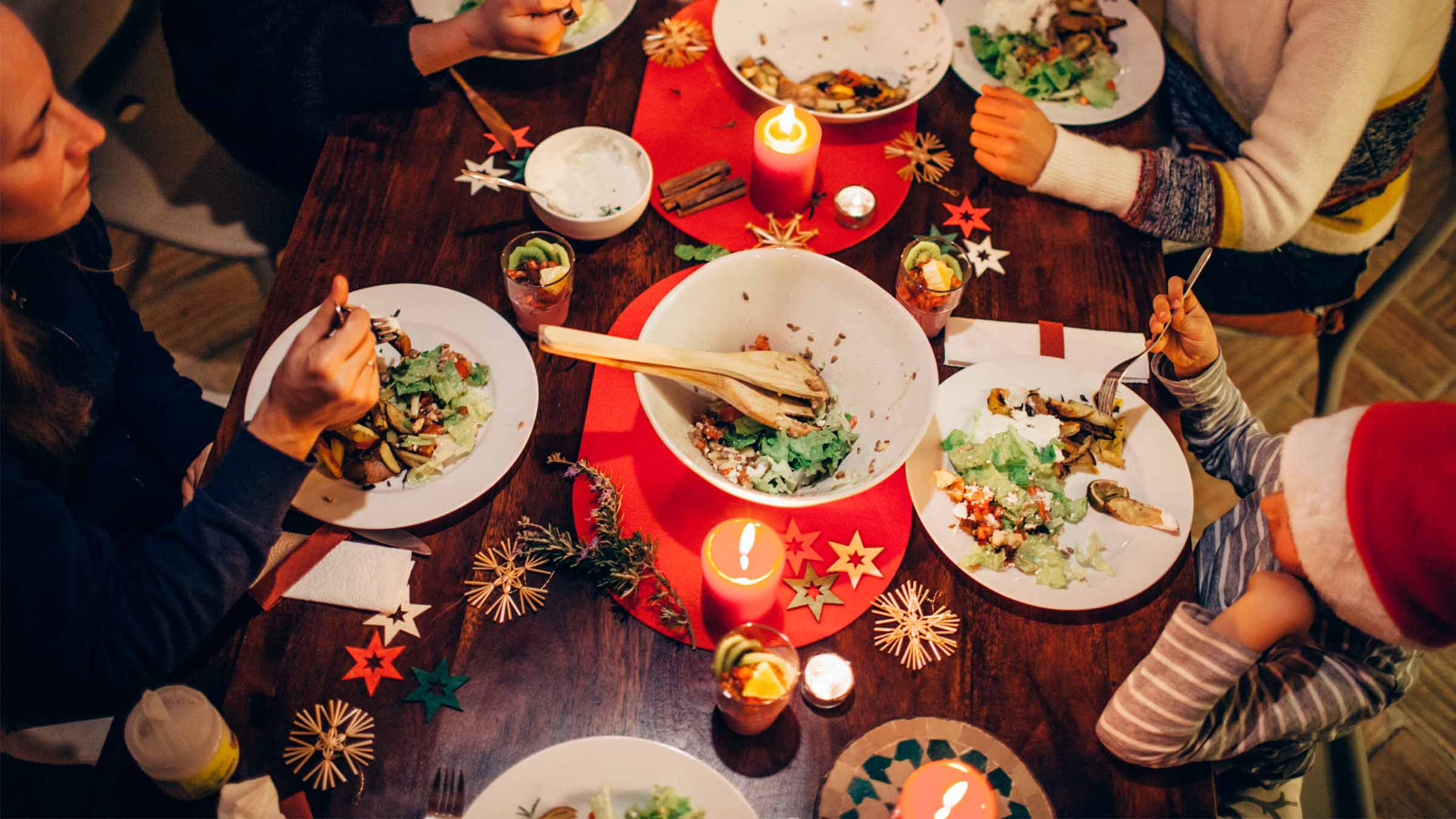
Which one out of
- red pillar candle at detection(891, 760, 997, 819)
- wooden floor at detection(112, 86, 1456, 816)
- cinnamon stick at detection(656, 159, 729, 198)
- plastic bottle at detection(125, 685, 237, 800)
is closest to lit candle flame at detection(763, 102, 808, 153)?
cinnamon stick at detection(656, 159, 729, 198)

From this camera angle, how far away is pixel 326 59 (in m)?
1.56

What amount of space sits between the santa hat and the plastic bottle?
1.34m

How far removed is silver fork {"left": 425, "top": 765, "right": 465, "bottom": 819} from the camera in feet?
3.35

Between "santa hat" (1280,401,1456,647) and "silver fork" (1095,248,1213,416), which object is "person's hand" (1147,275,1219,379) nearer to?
"silver fork" (1095,248,1213,416)

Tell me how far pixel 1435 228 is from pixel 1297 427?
923 mm

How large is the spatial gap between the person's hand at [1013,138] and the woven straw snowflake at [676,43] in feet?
1.85

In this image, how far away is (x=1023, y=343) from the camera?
1405 mm

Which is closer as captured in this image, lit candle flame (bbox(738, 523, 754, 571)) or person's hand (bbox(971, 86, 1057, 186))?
lit candle flame (bbox(738, 523, 754, 571))

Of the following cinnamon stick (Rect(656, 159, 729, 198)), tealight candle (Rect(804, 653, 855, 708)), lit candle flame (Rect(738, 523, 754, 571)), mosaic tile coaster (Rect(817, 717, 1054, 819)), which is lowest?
mosaic tile coaster (Rect(817, 717, 1054, 819))

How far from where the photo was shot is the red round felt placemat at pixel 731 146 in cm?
150

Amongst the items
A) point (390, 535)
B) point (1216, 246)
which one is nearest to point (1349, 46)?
point (1216, 246)

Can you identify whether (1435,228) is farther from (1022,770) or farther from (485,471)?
(485,471)

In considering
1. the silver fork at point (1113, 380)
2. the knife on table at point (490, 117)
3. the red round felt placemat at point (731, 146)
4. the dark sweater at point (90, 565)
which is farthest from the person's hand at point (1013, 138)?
the dark sweater at point (90, 565)

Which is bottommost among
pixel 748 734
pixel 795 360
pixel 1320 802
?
pixel 1320 802
